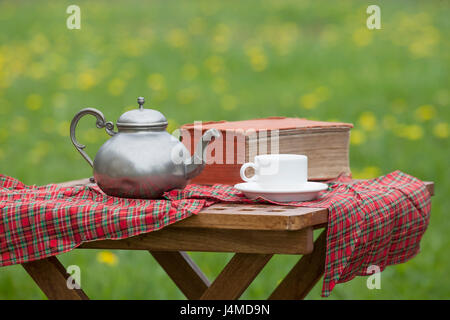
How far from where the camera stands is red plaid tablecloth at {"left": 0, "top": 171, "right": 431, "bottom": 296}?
1737 mm

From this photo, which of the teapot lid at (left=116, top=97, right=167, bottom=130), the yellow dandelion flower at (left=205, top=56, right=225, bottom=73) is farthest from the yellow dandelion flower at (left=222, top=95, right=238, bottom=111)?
the teapot lid at (left=116, top=97, right=167, bottom=130)

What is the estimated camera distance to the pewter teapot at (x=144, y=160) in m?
1.84

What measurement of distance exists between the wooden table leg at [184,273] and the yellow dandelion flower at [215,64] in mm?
4392

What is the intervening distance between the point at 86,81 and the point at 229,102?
1312mm

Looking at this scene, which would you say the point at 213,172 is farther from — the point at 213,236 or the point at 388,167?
the point at 388,167

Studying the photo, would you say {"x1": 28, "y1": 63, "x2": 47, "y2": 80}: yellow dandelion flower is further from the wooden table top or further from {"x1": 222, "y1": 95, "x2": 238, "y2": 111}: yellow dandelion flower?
the wooden table top

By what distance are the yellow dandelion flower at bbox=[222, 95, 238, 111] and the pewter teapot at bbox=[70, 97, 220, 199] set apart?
3.96 meters

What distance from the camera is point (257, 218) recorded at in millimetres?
1662

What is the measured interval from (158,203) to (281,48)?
577cm

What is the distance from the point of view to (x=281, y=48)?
24.3 feet

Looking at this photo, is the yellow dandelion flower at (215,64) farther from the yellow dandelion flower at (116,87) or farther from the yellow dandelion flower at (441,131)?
the yellow dandelion flower at (441,131)

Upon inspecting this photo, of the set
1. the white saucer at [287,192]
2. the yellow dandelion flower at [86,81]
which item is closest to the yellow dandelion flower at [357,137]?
the yellow dandelion flower at [86,81]

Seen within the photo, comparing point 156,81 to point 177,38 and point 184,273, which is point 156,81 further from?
point 184,273

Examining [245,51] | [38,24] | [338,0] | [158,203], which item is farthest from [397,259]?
[338,0]
